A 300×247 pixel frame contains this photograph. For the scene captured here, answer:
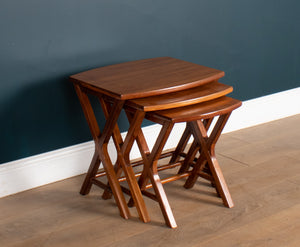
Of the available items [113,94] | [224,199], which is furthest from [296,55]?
[113,94]

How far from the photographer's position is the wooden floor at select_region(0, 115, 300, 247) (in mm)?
2090

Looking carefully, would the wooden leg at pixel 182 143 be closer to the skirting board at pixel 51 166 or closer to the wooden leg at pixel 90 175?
the skirting board at pixel 51 166

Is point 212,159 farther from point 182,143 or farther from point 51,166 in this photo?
point 51,166

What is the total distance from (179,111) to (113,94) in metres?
0.28

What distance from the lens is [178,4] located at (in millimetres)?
2951

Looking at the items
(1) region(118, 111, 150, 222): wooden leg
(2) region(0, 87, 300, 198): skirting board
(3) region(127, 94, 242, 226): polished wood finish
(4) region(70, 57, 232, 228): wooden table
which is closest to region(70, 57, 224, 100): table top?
(4) region(70, 57, 232, 228): wooden table

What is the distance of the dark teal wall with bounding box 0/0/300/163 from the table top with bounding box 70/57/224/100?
0.84 feet

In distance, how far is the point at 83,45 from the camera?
Answer: 2.68 meters

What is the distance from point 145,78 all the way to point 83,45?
22.3 inches

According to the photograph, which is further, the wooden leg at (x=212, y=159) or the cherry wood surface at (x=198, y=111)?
the wooden leg at (x=212, y=159)

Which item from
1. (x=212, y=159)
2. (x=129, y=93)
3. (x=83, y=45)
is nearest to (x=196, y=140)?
(x=212, y=159)

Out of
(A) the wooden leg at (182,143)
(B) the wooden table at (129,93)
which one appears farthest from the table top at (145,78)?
(A) the wooden leg at (182,143)

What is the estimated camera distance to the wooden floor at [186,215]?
209cm

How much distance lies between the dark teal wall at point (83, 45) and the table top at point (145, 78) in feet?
0.84
